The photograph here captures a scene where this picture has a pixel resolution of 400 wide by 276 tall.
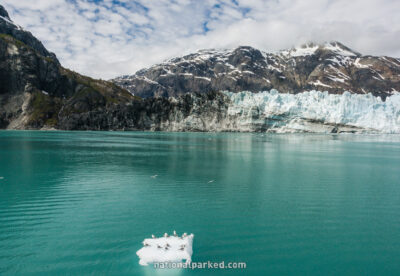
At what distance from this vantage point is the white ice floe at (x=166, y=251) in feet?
34.0

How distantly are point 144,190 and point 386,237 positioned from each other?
50.5 ft

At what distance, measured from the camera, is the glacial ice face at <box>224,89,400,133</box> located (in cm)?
11975

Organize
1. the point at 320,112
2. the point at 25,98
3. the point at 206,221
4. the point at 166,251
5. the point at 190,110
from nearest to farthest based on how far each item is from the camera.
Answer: the point at 166,251 < the point at 206,221 < the point at 320,112 < the point at 190,110 < the point at 25,98

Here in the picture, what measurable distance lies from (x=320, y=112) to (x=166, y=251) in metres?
128

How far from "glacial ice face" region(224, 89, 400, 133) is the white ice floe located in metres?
122

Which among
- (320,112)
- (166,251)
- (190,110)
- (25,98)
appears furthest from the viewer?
(25,98)

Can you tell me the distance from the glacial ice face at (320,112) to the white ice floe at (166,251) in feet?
401

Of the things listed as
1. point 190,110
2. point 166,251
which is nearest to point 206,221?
point 166,251

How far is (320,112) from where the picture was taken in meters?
125

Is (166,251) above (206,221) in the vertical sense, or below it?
above

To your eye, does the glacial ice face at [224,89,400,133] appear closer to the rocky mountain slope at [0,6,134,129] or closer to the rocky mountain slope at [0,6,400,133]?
the rocky mountain slope at [0,6,400,133]

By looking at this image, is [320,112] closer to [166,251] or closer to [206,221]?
[206,221]

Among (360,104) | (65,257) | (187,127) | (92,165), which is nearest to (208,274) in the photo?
(65,257)

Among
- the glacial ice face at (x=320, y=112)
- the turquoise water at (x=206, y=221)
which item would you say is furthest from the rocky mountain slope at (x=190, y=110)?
the turquoise water at (x=206, y=221)
